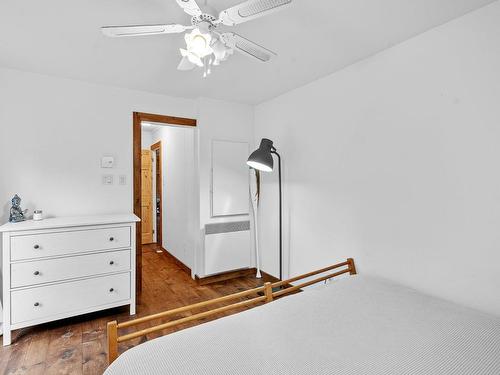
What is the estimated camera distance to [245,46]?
1.63m

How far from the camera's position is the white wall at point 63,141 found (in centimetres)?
256

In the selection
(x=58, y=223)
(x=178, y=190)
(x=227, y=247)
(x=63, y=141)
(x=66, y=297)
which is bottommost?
(x=66, y=297)

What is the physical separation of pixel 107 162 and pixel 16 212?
35.5 inches

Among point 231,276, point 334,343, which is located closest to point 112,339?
point 334,343

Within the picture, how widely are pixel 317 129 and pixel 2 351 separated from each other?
3262mm

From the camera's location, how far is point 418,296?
1813mm

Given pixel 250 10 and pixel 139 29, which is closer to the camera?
pixel 250 10

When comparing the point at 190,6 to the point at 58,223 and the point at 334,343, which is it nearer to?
the point at 334,343

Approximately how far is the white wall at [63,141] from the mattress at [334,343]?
2.14 m

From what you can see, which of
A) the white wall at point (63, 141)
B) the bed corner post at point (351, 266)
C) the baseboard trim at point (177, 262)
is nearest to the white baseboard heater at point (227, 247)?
the baseboard trim at point (177, 262)

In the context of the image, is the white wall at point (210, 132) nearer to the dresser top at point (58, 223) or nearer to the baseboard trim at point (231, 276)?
the baseboard trim at point (231, 276)

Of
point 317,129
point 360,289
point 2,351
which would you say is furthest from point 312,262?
point 2,351

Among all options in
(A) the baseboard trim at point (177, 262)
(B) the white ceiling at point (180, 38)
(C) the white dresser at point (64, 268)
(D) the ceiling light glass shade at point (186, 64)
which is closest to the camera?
(B) the white ceiling at point (180, 38)

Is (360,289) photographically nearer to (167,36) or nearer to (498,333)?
(498,333)
